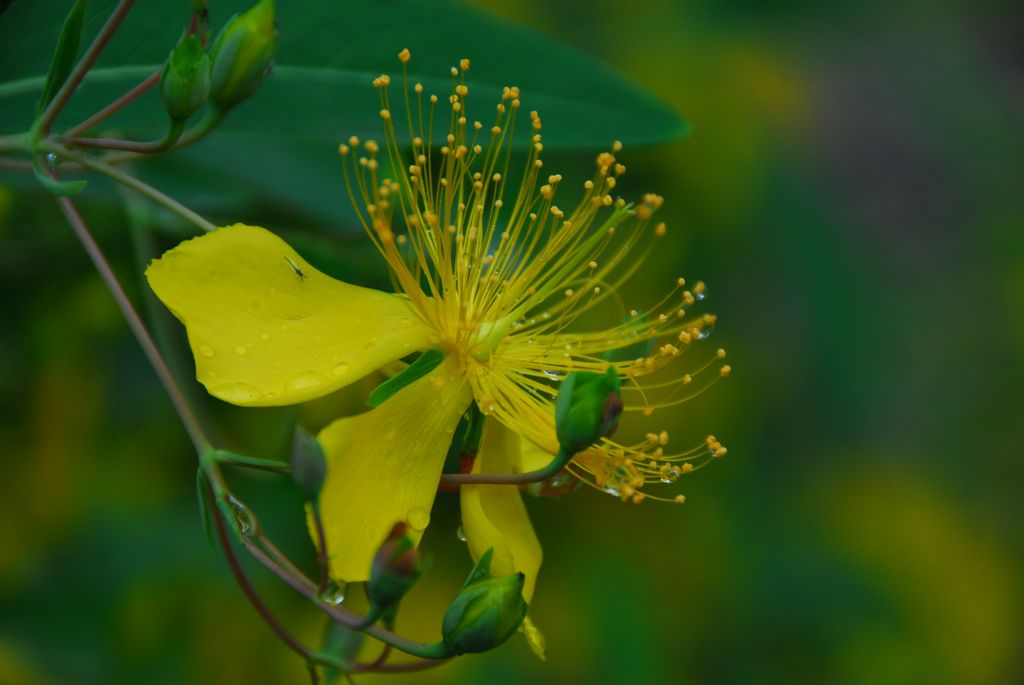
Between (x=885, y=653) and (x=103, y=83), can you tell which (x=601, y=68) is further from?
(x=885, y=653)

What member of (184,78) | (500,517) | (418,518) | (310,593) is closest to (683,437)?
(500,517)

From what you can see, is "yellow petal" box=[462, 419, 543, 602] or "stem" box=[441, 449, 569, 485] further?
"yellow petal" box=[462, 419, 543, 602]

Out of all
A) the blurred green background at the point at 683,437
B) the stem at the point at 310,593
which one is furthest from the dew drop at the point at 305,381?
the blurred green background at the point at 683,437

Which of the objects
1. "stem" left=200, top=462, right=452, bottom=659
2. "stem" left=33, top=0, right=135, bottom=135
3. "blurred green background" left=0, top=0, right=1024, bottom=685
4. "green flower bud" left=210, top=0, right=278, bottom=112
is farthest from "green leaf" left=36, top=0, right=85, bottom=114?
"stem" left=200, top=462, right=452, bottom=659

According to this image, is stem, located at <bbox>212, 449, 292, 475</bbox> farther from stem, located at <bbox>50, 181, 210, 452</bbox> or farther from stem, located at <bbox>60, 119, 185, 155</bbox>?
stem, located at <bbox>60, 119, 185, 155</bbox>

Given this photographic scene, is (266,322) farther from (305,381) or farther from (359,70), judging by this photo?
(359,70)

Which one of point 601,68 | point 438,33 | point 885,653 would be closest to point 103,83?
point 438,33
